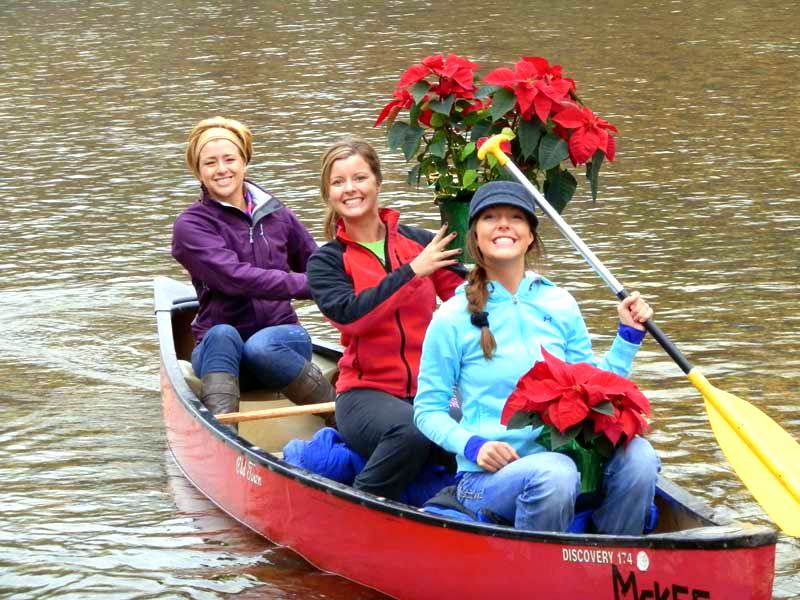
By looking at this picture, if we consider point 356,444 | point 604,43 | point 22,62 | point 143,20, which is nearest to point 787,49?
point 604,43

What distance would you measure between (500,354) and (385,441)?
0.71 metres

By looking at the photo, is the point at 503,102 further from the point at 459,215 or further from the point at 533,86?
the point at 459,215

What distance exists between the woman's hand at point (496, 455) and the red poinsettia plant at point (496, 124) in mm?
1383

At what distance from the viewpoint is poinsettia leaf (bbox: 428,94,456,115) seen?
20.8ft

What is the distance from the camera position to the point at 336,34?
81.1ft

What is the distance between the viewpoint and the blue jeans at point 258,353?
725cm

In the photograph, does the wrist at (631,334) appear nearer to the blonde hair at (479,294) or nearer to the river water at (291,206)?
the blonde hair at (479,294)

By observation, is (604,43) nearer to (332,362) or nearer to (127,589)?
(332,362)

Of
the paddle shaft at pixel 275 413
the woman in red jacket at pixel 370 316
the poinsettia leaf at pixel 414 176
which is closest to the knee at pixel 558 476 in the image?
the woman in red jacket at pixel 370 316

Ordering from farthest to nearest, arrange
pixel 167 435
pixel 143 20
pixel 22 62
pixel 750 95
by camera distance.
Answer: pixel 143 20 → pixel 22 62 → pixel 750 95 → pixel 167 435

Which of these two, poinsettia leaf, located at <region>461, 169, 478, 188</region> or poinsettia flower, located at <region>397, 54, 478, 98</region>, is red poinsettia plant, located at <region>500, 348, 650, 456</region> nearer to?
poinsettia leaf, located at <region>461, 169, 478, 188</region>

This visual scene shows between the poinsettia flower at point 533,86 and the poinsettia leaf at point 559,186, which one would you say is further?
the poinsettia leaf at point 559,186

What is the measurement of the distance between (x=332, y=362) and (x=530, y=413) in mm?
3059

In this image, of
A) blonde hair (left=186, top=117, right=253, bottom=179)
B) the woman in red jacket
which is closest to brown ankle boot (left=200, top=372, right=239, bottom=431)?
blonde hair (left=186, top=117, right=253, bottom=179)
